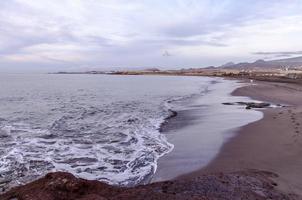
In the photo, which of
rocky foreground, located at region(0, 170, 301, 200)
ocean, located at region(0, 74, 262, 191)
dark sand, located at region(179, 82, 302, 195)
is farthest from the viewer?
ocean, located at region(0, 74, 262, 191)

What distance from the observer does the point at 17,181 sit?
29.4ft

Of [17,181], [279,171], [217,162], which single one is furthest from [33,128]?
[279,171]

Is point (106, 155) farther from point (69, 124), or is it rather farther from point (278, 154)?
point (69, 124)

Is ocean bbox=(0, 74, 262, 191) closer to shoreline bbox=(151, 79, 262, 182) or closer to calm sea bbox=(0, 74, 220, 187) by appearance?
calm sea bbox=(0, 74, 220, 187)

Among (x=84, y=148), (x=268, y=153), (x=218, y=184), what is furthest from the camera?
(x=84, y=148)

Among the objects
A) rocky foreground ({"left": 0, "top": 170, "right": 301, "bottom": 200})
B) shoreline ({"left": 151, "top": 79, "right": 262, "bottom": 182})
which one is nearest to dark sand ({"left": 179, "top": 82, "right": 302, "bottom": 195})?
shoreline ({"left": 151, "top": 79, "right": 262, "bottom": 182})

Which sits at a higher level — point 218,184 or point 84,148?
point 218,184

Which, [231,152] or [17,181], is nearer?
[17,181]

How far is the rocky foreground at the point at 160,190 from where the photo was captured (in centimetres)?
605

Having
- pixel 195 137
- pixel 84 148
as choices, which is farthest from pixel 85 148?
pixel 195 137

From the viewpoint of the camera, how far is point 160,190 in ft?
22.5

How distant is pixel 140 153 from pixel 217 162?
2677 mm

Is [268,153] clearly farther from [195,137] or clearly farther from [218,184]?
[218,184]

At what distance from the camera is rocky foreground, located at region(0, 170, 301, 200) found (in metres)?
6.05
